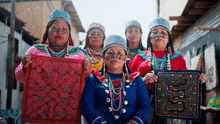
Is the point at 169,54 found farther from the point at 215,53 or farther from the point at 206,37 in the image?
the point at 206,37

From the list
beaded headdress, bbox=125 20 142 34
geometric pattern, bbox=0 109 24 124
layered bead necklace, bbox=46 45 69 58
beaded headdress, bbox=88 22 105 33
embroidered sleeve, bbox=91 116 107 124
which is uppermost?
beaded headdress, bbox=125 20 142 34

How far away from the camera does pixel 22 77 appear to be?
126 inches

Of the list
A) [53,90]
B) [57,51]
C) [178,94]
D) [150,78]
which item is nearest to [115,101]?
[150,78]

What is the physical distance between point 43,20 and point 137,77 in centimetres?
1473

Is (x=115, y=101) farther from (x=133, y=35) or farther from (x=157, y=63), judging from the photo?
(x=133, y=35)

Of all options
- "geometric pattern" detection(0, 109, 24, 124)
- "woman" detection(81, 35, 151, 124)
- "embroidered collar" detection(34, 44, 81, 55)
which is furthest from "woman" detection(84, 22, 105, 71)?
"geometric pattern" detection(0, 109, 24, 124)

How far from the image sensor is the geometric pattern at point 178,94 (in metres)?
3.37

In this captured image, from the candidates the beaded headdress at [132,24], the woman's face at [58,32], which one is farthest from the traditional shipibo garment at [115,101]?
the beaded headdress at [132,24]

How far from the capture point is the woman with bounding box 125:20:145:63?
15.4ft

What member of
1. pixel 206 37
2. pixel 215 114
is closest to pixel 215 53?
pixel 206 37

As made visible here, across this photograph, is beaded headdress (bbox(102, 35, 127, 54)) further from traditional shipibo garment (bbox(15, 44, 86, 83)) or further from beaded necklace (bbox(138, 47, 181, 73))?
beaded necklace (bbox(138, 47, 181, 73))

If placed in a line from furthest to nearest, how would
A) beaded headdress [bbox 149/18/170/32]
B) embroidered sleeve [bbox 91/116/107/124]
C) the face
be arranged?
the face < beaded headdress [bbox 149/18/170/32] < embroidered sleeve [bbox 91/116/107/124]

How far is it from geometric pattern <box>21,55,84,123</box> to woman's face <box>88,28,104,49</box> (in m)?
1.22

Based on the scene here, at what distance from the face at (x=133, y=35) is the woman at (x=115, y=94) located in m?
1.60
